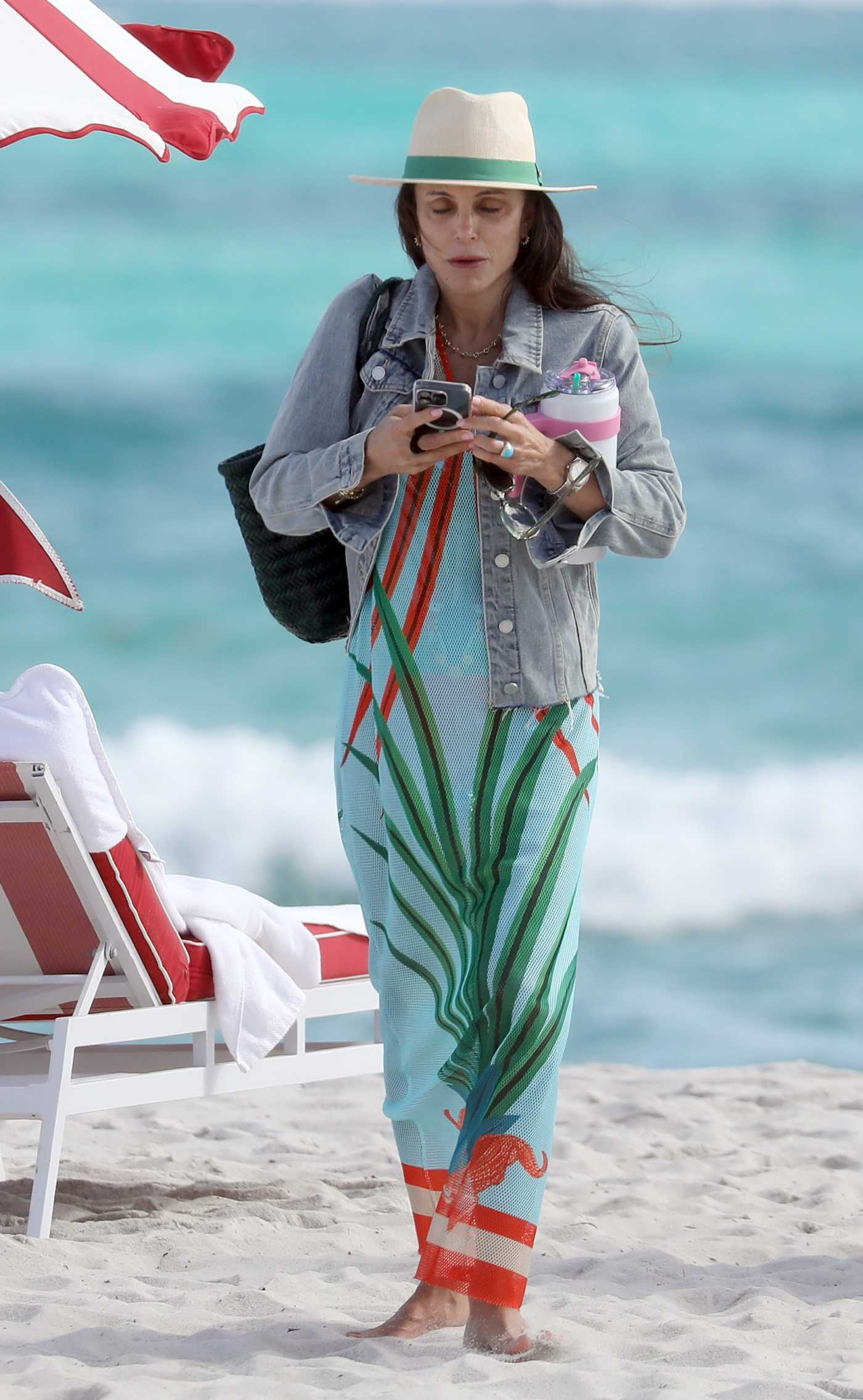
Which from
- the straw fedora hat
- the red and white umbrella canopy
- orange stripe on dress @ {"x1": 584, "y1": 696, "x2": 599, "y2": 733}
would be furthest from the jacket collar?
the red and white umbrella canopy

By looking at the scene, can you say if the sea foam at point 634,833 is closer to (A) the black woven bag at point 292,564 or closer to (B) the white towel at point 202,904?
(B) the white towel at point 202,904

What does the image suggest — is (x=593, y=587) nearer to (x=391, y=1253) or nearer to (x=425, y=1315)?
(x=425, y=1315)

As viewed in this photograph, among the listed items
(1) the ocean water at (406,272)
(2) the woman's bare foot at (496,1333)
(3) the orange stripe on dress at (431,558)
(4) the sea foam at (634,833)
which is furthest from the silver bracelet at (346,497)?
(1) the ocean water at (406,272)

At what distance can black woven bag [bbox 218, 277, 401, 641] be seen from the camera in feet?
9.05

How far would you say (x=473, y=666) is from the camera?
101 inches

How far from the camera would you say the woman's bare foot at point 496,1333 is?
2486mm

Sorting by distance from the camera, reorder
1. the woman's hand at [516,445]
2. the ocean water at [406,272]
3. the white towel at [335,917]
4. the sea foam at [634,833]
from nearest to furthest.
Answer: the woman's hand at [516,445]
the white towel at [335,917]
the sea foam at [634,833]
the ocean water at [406,272]

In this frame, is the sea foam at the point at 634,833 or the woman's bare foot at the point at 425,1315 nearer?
the woman's bare foot at the point at 425,1315

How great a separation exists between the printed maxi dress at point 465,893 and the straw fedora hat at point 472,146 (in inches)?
15.6

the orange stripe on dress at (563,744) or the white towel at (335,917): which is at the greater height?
the orange stripe on dress at (563,744)

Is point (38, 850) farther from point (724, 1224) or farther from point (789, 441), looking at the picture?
point (789, 441)

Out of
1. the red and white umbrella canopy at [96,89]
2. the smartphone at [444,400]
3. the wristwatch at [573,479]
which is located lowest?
the wristwatch at [573,479]

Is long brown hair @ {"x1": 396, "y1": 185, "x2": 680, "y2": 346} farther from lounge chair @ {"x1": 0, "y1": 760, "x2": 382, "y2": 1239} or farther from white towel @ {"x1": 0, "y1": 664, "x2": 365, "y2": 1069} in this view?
lounge chair @ {"x1": 0, "y1": 760, "x2": 382, "y2": 1239}

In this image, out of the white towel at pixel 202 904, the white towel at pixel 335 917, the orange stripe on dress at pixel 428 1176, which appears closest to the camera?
the orange stripe on dress at pixel 428 1176
